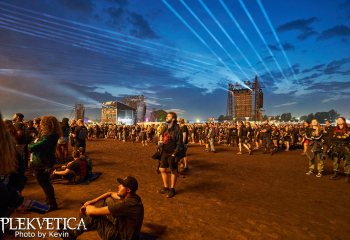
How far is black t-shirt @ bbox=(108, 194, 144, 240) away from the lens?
3582 mm

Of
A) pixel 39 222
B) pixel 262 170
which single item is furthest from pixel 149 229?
pixel 262 170

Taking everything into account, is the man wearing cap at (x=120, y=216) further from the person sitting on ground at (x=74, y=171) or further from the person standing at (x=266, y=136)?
the person standing at (x=266, y=136)

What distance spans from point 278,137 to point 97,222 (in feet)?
57.4

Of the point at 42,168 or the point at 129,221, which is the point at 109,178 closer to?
the point at 42,168

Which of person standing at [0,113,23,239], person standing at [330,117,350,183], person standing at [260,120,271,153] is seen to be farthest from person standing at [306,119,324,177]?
person standing at [0,113,23,239]

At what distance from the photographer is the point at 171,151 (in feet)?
22.0

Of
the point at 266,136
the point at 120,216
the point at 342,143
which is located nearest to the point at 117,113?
the point at 266,136

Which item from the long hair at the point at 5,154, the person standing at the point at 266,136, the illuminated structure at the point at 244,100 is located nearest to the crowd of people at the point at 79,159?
the long hair at the point at 5,154

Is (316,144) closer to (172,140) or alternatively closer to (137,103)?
(172,140)

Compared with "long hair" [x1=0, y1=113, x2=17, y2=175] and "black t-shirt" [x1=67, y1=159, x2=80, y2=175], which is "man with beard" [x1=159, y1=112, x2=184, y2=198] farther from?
"long hair" [x1=0, y1=113, x2=17, y2=175]

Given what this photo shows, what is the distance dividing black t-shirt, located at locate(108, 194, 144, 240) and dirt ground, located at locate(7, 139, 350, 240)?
3.08ft

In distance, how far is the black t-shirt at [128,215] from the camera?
3.58 m

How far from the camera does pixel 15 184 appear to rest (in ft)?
11.8

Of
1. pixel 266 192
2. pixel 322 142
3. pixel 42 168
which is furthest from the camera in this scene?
pixel 322 142
